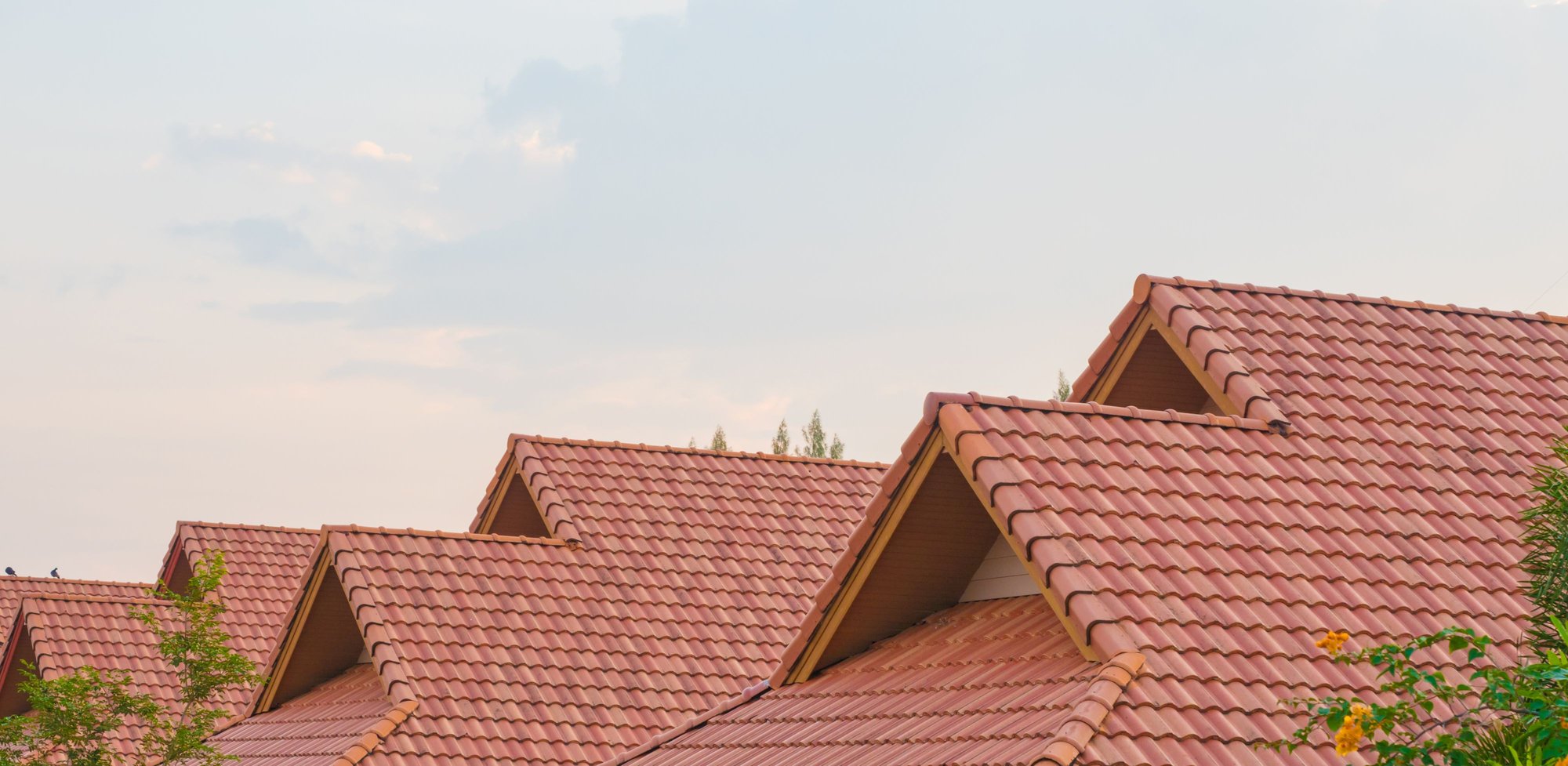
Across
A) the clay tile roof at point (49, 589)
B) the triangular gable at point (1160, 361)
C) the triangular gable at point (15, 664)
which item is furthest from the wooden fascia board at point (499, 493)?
the clay tile roof at point (49, 589)

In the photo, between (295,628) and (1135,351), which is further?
(295,628)

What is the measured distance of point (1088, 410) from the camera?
10.2 m

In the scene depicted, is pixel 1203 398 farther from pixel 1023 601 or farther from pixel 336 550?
pixel 336 550

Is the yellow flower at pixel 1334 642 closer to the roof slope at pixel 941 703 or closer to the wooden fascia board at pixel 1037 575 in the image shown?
the roof slope at pixel 941 703

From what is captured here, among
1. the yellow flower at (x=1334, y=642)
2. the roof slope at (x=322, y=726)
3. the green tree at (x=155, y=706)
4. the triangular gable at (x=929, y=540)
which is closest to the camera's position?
the yellow flower at (x=1334, y=642)

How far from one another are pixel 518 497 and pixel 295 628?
110 inches

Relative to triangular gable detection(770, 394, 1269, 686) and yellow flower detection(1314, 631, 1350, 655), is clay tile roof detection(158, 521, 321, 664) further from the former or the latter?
yellow flower detection(1314, 631, 1350, 655)

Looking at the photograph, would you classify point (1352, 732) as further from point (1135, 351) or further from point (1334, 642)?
point (1135, 351)

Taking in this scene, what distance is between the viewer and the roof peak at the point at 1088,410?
9.92 meters

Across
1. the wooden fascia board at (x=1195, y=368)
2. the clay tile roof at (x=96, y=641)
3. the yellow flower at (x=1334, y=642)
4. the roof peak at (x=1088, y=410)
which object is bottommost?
the yellow flower at (x=1334, y=642)

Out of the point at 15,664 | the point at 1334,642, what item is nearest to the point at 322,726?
the point at 15,664

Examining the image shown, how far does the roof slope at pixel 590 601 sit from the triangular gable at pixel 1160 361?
15.5 ft

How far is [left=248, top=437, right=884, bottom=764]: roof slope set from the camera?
550 inches

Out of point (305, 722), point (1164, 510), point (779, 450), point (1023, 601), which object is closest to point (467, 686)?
point (305, 722)
